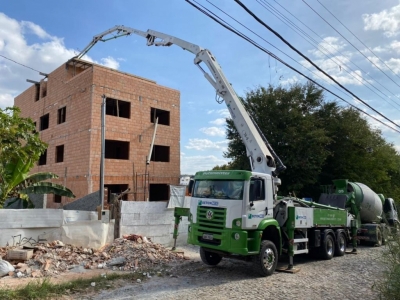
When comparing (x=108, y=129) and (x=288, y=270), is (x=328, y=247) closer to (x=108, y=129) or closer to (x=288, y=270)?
(x=288, y=270)

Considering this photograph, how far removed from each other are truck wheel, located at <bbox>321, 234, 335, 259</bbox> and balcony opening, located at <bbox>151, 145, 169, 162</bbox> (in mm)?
13396

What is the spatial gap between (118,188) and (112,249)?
11.0 m

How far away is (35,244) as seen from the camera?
10203 millimetres

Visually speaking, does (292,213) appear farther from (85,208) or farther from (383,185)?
(383,185)

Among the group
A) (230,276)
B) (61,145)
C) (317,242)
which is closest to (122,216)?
(230,276)

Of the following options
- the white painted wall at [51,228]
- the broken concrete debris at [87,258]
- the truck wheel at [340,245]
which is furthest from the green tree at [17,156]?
the truck wheel at [340,245]

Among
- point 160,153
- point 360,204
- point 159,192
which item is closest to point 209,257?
point 360,204

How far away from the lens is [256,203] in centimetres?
884

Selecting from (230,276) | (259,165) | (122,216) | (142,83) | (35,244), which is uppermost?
(142,83)

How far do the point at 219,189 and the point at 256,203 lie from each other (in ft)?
3.43

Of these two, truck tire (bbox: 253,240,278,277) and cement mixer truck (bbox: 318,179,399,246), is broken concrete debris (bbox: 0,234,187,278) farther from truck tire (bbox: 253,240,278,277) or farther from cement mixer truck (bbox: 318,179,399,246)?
cement mixer truck (bbox: 318,179,399,246)

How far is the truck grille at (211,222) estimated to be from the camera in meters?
8.73

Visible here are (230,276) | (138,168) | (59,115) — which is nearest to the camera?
(230,276)

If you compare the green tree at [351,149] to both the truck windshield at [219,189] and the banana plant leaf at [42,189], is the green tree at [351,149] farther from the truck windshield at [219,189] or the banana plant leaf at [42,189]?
the banana plant leaf at [42,189]
